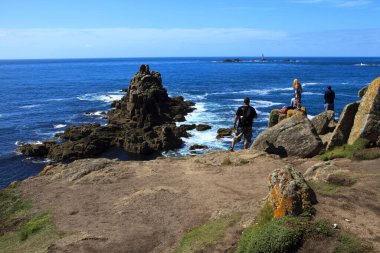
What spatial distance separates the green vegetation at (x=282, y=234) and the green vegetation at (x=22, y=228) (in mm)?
6414

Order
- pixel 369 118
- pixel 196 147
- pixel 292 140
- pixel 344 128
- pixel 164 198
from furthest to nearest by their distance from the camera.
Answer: pixel 196 147 < pixel 292 140 < pixel 344 128 < pixel 369 118 < pixel 164 198

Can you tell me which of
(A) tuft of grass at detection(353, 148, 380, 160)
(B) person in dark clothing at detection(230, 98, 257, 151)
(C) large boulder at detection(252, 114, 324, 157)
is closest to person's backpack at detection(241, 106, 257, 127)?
(B) person in dark clothing at detection(230, 98, 257, 151)

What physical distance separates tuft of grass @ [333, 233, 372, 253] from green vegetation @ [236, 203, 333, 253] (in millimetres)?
366

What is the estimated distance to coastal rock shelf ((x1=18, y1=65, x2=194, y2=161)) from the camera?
142ft

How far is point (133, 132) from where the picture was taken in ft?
158

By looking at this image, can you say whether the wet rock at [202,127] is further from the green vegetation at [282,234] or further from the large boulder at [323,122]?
the green vegetation at [282,234]

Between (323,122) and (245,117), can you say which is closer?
(245,117)

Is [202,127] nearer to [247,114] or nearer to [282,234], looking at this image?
[247,114]

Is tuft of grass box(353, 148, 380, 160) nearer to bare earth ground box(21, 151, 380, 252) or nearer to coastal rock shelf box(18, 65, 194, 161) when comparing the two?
bare earth ground box(21, 151, 380, 252)

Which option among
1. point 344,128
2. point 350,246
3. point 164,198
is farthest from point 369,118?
point 350,246

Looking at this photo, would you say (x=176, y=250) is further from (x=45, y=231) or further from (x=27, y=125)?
(x=27, y=125)


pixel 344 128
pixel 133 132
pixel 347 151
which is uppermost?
pixel 344 128

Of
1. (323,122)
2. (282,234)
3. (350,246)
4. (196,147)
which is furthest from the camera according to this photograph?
(196,147)

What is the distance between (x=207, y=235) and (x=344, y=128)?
11.3 metres
